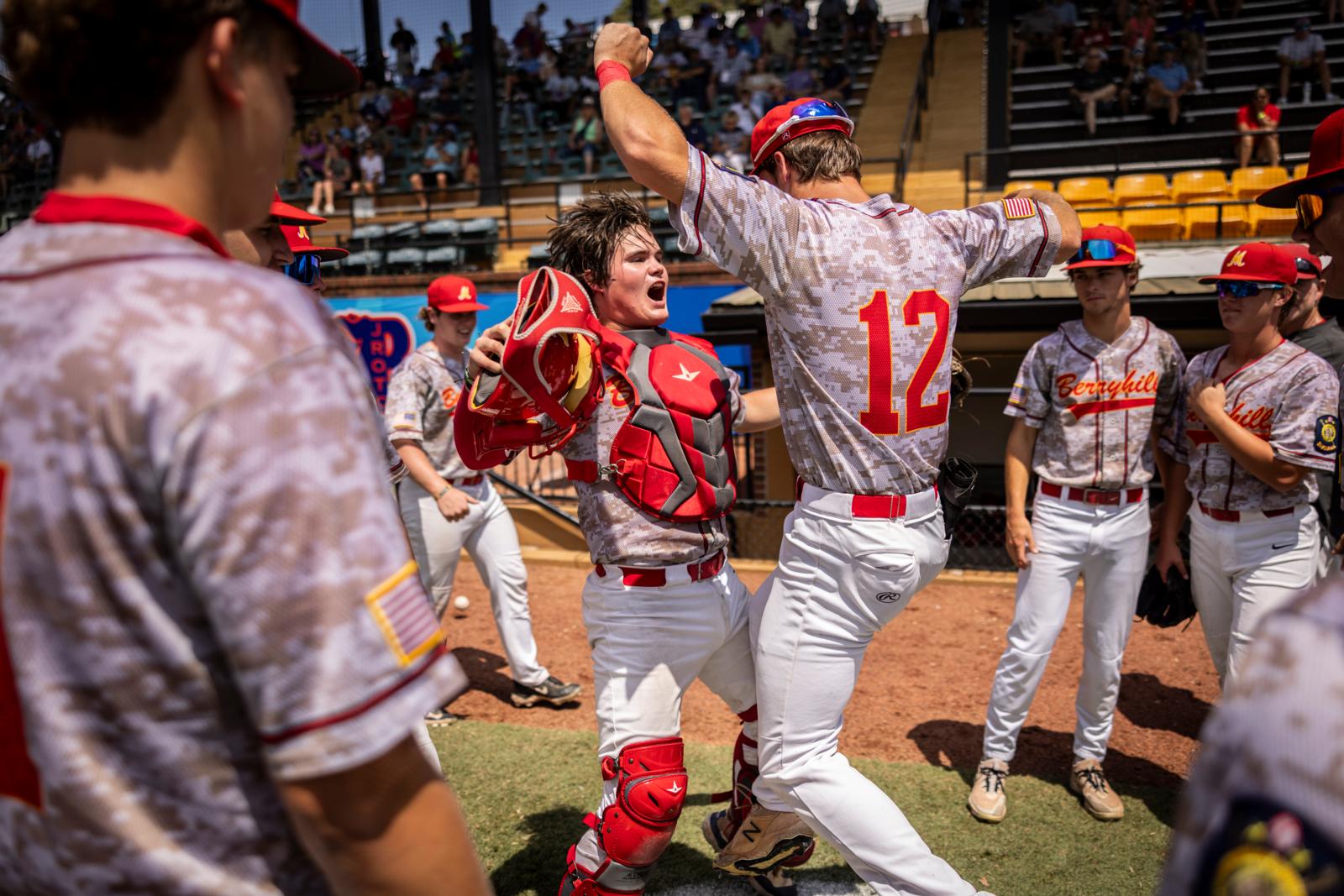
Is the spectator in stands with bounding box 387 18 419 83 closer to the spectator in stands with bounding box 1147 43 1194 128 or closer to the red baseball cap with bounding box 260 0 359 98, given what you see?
the spectator in stands with bounding box 1147 43 1194 128

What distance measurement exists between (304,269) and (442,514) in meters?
1.90

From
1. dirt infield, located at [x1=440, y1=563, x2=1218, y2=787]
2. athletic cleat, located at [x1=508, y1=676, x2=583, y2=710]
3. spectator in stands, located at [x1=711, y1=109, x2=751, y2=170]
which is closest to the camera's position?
dirt infield, located at [x1=440, y1=563, x2=1218, y2=787]

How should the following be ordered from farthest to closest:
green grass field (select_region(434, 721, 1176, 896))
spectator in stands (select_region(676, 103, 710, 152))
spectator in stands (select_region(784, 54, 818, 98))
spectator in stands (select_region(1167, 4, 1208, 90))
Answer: spectator in stands (select_region(784, 54, 818, 98))
spectator in stands (select_region(676, 103, 710, 152))
spectator in stands (select_region(1167, 4, 1208, 90))
green grass field (select_region(434, 721, 1176, 896))

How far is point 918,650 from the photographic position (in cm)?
598

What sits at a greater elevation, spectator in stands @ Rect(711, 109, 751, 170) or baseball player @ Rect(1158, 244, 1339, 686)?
spectator in stands @ Rect(711, 109, 751, 170)

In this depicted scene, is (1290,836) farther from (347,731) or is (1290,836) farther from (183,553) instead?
(183,553)

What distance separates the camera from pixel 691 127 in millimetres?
16531

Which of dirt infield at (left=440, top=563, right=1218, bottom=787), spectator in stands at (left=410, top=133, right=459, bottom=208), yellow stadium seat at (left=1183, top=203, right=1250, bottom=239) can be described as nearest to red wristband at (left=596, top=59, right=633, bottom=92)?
dirt infield at (left=440, top=563, right=1218, bottom=787)

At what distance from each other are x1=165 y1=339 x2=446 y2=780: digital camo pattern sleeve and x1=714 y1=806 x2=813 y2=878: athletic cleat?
2.28 metres

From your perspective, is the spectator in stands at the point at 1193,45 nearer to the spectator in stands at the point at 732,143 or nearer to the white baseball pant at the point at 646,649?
the spectator in stands at the point at 732,143

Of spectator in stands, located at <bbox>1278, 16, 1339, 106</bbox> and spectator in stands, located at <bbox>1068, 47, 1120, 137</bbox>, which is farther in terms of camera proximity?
spectator in stands, located at <bbox>1068, 47, 1120, 137</bbox>

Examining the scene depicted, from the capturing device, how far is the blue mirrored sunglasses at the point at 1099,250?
12.9 ft

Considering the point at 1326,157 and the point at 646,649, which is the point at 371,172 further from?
the point at 1326,157

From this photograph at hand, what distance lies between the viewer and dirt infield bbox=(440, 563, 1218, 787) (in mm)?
4562
